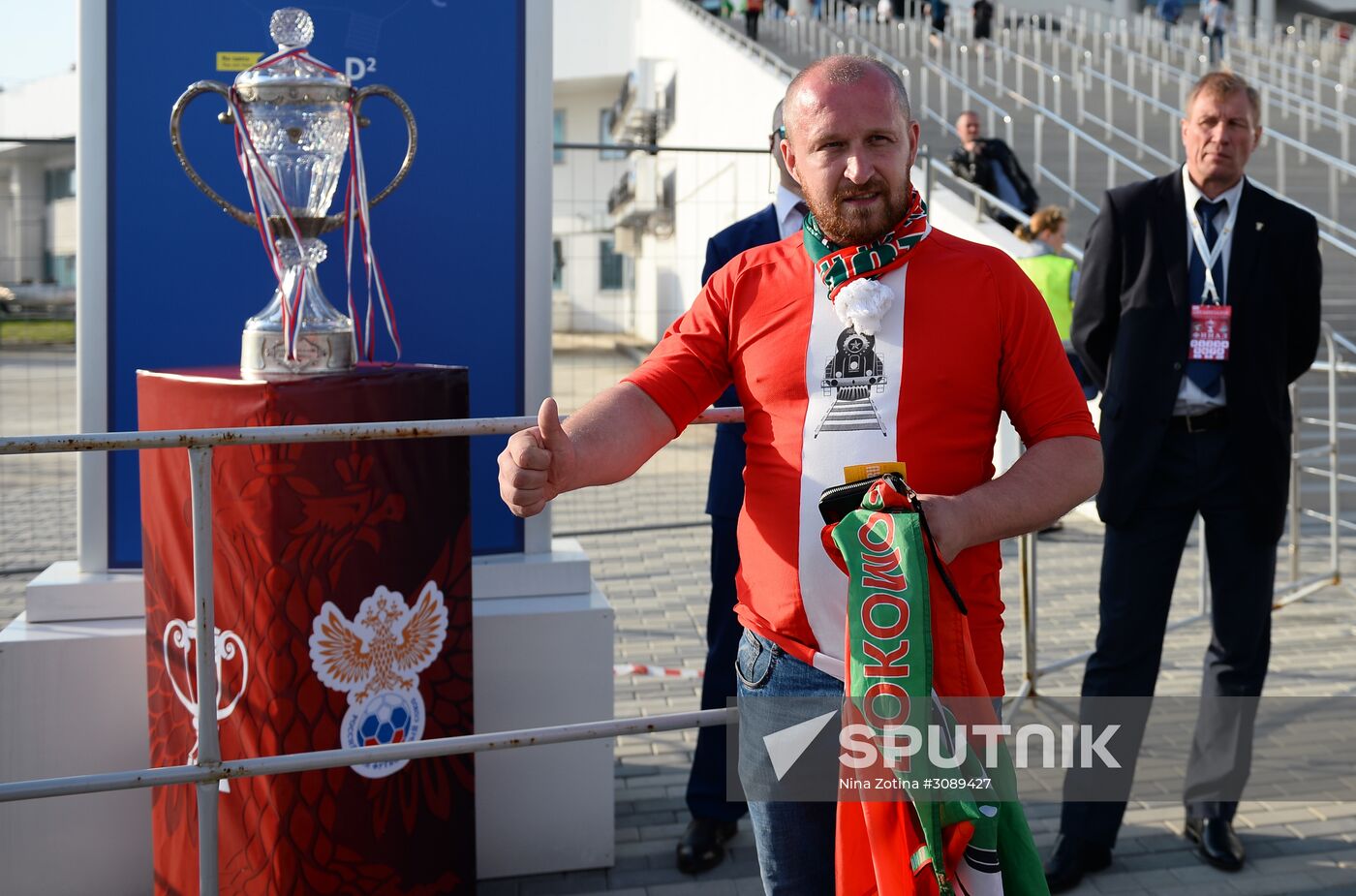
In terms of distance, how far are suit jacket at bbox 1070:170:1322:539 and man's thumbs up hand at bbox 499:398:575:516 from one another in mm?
2025

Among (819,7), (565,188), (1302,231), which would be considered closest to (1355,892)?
(1302,231)

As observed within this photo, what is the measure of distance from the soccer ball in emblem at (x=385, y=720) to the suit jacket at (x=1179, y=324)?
1886 mm

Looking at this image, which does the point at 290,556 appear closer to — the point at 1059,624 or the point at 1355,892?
the point at 1355,892

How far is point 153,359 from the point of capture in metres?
3.93

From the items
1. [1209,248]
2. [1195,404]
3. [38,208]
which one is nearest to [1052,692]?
[1195,404]

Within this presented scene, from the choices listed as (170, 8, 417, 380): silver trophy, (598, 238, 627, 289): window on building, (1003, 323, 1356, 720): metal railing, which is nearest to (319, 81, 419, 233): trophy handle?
(170, 8, 417, 380): silver trophy

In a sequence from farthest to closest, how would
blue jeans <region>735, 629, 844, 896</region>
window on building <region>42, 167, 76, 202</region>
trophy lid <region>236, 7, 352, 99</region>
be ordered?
window on building <region>42, 167, 76, 202</region>, trophy lid <region>236, 7, 352, 99</region>, blue jeans <region>735, 629, 844, 896</region>

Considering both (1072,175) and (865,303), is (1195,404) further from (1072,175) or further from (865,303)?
(1072,175)

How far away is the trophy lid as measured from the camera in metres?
3.29

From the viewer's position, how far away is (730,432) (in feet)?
12.2

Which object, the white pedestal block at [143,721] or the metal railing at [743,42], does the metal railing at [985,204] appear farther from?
the white pedestal block at [143,721]

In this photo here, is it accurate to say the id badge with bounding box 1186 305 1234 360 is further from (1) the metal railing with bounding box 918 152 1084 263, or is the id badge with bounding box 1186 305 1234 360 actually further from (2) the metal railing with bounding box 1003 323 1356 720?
(1) the metal railing with bounding box 918 152 1084 263

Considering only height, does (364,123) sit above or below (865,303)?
above

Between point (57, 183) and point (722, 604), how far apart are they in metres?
13.3
